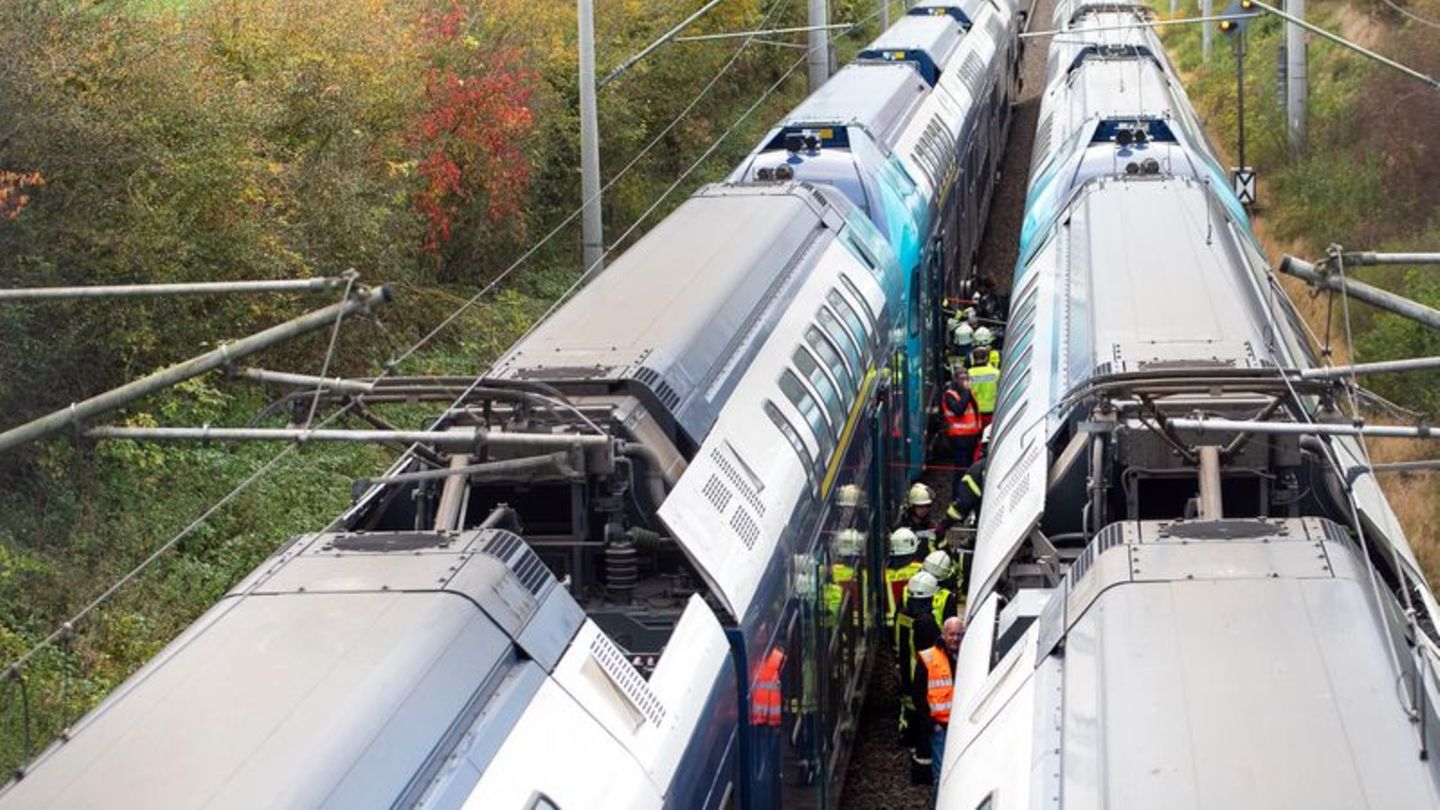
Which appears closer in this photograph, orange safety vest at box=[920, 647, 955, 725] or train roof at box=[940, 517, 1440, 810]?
train roof at box=[940, 517, 1440, 810]

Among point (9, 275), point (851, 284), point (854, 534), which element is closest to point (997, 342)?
point (851, 284)

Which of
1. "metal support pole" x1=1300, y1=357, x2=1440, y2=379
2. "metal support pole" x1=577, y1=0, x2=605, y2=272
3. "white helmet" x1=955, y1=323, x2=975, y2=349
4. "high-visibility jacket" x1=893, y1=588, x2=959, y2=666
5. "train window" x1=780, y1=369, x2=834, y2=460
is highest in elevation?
"white helmet" x1=955, y1=323, x2=975, y2=349

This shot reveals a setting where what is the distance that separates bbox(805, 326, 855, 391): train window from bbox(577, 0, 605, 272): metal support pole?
6.75 m

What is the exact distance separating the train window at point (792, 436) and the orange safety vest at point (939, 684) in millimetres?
1318

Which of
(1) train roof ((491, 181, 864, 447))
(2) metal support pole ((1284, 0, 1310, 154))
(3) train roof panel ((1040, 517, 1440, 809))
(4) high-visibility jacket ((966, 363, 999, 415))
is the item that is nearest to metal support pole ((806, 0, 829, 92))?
(2) metal support pole ((1284, 0, 1310, 154))

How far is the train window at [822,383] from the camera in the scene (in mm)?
13086

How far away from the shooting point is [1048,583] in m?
10.1

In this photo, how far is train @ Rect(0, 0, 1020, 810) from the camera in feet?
22.5

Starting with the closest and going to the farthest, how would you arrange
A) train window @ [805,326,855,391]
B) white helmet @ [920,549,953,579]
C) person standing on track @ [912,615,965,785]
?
person standing on track @ [912,615,965,785]
white helmet @ [920,549,953,579]
train window @ [805,326,855,391]

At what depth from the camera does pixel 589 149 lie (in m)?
21.3

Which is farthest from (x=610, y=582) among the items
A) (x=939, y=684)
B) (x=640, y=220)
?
(x=640, y=220)

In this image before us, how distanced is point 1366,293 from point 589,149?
13.9m

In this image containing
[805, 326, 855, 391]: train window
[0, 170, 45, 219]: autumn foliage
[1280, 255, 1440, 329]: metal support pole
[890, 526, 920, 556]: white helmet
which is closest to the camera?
[1280, 255, 1440, 329]: metal support pole

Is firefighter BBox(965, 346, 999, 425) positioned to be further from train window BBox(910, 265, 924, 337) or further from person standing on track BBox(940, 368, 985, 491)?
train window BBox(910, 265, 924, 337)
